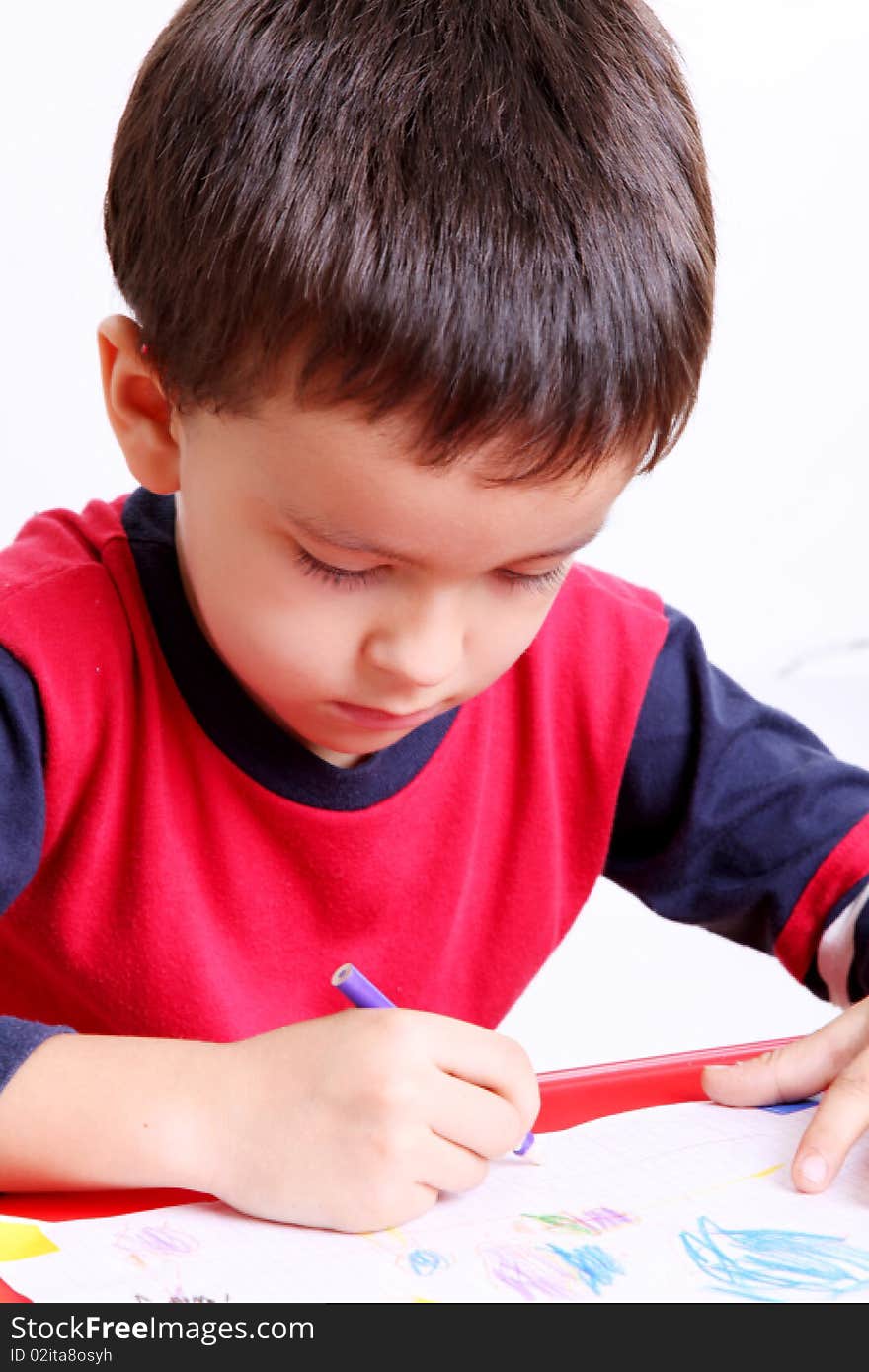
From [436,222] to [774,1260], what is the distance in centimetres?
30

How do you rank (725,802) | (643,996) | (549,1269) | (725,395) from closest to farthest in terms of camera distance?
(549,1269) → (725,802) → (643,996) → (725,395)

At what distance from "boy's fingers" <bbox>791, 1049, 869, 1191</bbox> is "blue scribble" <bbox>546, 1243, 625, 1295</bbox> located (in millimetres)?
83

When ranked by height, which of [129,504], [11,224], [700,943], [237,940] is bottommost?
[700,943]

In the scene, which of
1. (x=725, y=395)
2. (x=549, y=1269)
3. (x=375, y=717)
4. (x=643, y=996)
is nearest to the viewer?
(x=549, y=1269)

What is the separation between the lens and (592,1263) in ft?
1.45

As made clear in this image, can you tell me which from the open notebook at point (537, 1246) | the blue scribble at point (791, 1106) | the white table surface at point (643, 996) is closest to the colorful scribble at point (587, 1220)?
the open notebook at point (537, 1246)

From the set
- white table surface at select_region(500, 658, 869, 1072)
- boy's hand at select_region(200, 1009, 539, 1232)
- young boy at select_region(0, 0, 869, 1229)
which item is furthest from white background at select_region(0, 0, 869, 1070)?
boy's hand at select_region(200, 1009, 539, 1232)

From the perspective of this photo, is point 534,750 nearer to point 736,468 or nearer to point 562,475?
point 562,475

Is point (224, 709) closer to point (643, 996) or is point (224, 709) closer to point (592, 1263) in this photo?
point (592, 1263)

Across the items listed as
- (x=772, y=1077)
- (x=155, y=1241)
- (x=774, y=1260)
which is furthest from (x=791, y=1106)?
(x=155, y=1241)

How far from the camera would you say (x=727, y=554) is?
1821mm
